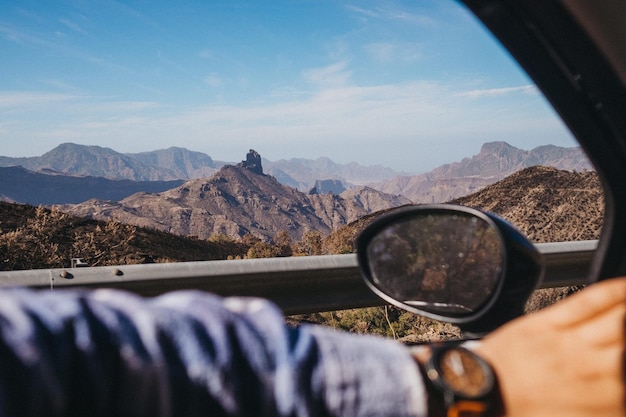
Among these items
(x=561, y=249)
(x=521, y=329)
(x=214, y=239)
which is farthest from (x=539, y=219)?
(x=214, y=239)

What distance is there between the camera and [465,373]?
0.98m

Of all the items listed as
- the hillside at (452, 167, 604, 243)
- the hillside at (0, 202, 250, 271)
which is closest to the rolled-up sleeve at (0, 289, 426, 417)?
the hillside at (452, 167, 604, 243)

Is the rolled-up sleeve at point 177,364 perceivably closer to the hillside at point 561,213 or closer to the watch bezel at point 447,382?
the watch bezel at point 447,382

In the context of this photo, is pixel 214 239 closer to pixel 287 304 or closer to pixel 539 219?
pixel 539 219

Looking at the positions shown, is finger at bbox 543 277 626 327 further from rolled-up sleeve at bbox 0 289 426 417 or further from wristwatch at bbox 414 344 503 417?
rolled-up sleeve at bbox 0 289 426 417

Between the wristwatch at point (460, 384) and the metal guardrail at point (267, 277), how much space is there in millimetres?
1813

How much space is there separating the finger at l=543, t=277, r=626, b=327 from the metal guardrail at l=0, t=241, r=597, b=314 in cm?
195

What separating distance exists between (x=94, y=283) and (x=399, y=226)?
1.63 m

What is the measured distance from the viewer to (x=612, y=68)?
1286 mm

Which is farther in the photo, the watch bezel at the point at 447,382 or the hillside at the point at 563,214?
the hillside at the point at 563,214

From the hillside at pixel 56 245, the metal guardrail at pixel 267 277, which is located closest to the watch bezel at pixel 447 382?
the metal guardrail at pixel 267 277

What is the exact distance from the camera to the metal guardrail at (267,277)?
253 cm

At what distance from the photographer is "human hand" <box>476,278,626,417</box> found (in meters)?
0.91

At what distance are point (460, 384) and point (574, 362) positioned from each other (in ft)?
0.65
